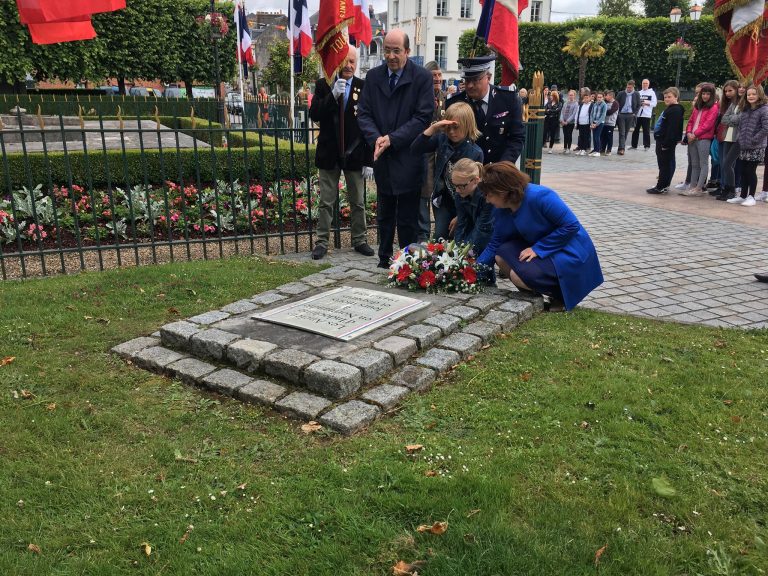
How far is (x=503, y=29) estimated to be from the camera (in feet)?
21.2

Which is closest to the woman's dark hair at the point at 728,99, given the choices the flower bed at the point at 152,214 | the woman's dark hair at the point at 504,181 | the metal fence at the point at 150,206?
the metal fence at the point at 150,206

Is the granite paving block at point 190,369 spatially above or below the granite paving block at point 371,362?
below

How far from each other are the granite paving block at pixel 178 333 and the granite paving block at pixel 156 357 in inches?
2.7

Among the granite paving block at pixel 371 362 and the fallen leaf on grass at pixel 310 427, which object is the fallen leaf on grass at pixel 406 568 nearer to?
the fallen leaf on grass at pixel 310 427

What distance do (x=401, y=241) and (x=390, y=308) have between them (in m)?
1.80

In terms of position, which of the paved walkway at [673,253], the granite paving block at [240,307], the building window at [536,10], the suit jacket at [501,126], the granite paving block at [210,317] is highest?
the building window at [536,10]

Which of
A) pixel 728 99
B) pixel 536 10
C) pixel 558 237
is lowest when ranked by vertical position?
pixel 558 237

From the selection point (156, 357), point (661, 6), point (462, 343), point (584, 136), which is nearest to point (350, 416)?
point (462, 343)

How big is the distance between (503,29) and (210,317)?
4.08 m

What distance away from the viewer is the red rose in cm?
543

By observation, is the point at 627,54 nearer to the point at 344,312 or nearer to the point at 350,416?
the point at 344,312

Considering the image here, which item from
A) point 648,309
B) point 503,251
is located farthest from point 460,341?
point 648,309

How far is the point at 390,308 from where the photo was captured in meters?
4.82

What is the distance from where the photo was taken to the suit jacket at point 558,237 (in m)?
5.09
